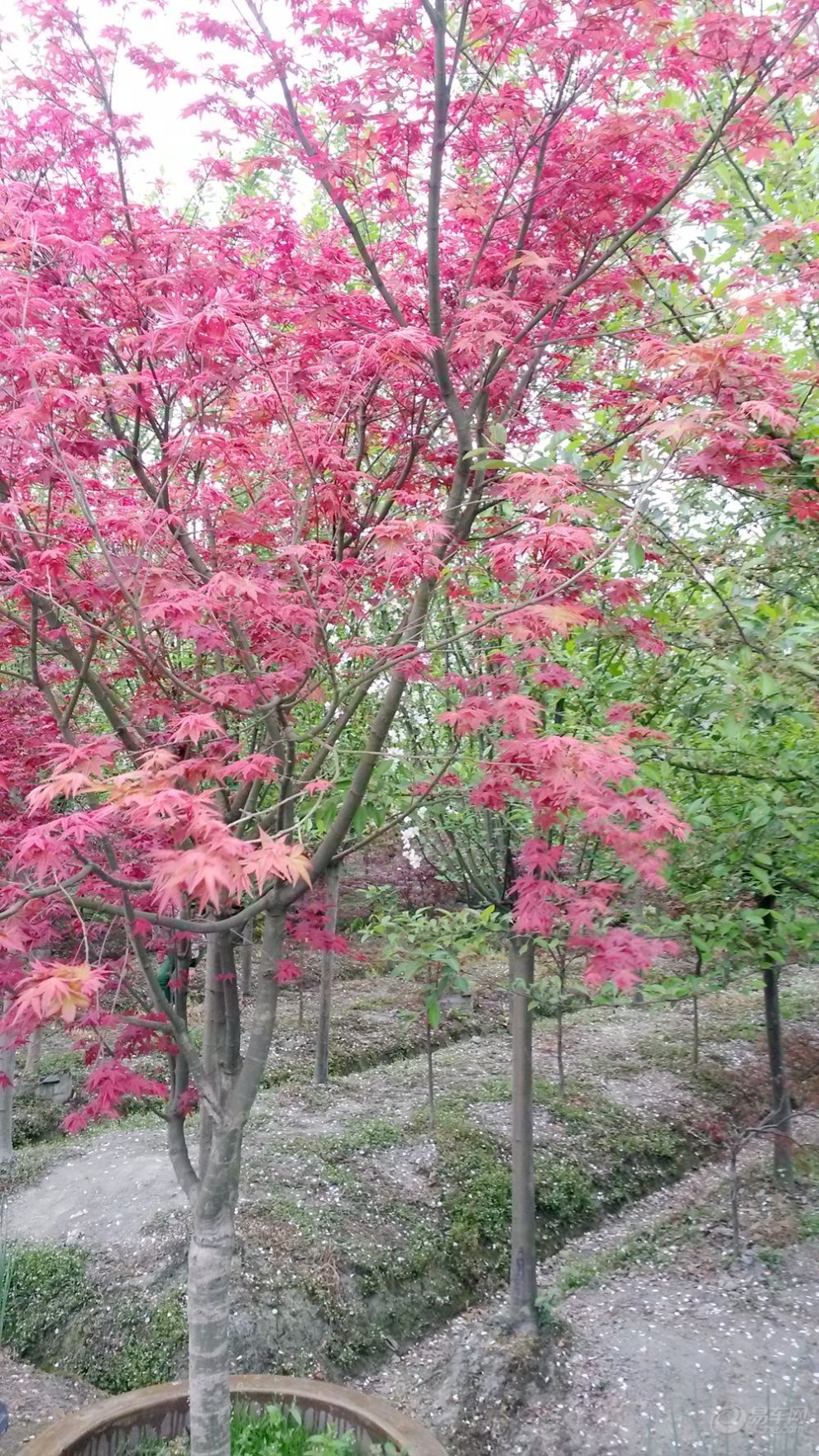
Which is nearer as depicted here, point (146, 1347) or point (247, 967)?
point (146, 1347)

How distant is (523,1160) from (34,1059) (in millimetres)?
5172

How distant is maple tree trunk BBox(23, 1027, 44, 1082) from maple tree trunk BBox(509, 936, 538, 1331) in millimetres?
4778

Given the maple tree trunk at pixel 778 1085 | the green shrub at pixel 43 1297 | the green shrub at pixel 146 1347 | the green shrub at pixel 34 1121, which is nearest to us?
the green shrub at pixel 146 1347

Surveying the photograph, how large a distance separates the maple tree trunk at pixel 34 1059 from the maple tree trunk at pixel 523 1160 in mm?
4778

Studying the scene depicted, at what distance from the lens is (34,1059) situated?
8.48 meters

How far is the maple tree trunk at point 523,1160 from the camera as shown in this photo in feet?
16.3

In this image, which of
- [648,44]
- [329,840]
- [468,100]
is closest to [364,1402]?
[329,840]

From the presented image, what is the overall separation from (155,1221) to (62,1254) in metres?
0.49
